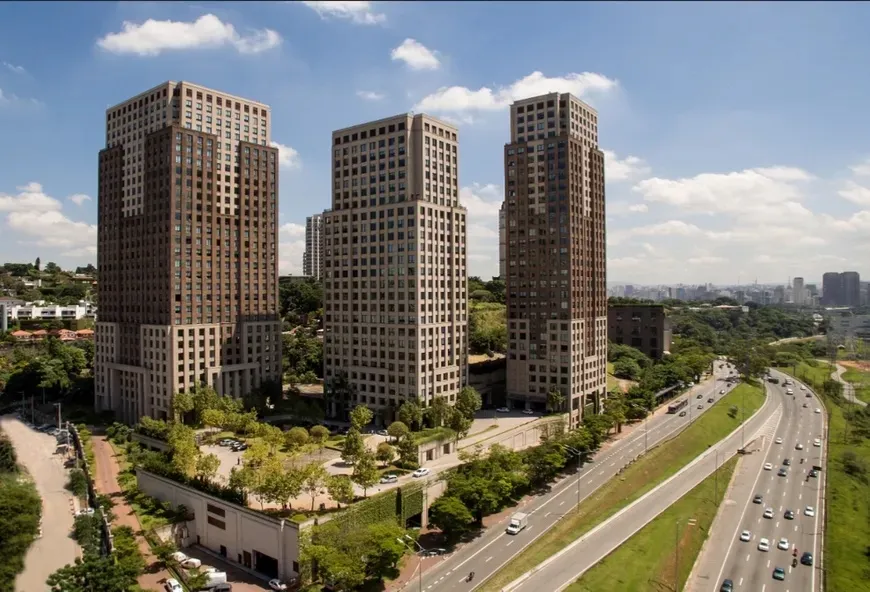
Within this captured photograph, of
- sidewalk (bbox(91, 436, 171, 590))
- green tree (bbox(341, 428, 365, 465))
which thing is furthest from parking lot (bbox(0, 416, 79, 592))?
green tree (bbox(341, 428, 365, 465))

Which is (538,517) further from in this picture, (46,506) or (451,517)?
(46,506)

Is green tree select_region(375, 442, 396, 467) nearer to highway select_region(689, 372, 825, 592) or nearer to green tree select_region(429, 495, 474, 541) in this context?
green tree select_region(429, 495, 474, 541)

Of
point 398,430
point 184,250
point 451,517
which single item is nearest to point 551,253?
point 398,430

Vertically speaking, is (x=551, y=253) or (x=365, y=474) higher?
(x=551, y=253)

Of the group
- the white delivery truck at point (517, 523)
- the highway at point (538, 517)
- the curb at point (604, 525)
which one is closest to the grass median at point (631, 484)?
the curb at point (604, 525)

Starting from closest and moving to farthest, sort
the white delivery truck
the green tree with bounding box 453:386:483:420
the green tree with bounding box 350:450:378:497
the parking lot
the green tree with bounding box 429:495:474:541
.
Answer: the green tree with bounding box 350:450:378:497, the parking lot, the green tree with bounding box 429:495:474:541, the white delivery truck, the green tree with bounding box 453:386:483:420

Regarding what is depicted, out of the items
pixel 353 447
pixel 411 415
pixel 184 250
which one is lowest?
pixel 411 415
